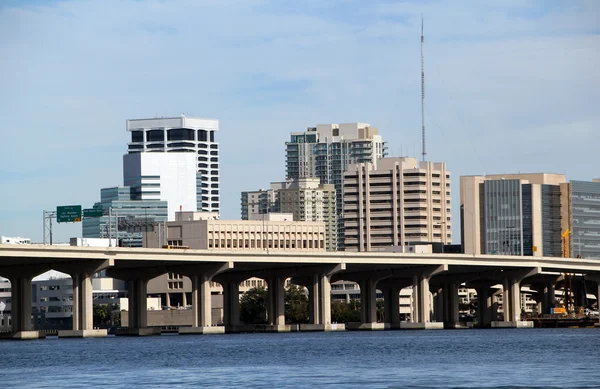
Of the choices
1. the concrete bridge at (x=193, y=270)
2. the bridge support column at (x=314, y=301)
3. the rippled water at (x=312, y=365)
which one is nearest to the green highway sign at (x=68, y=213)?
the concrete bridge at (x=193, y=270)

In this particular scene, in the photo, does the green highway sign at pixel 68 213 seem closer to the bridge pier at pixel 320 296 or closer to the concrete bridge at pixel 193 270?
the concrete bridge at pixel 193 270

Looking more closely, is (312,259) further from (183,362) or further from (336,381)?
(336,381)

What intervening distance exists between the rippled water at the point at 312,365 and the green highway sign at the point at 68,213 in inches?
2309

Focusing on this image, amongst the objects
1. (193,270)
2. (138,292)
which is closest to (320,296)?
(193,270)

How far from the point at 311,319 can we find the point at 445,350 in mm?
77334

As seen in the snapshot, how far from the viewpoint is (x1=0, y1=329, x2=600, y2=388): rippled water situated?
263 feet

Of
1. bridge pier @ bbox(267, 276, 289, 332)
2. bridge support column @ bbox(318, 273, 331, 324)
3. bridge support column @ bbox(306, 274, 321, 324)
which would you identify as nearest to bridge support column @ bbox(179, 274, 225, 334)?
bridge pier @ bbox(267, 276, 289, 332)

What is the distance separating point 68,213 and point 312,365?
10731cm

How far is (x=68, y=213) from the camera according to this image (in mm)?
198500

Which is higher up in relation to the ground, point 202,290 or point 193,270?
point 193,270

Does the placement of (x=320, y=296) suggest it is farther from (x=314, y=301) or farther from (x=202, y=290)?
(x=202, y=290)

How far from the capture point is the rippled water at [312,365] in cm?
8025

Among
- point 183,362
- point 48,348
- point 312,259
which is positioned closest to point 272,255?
point 312,259

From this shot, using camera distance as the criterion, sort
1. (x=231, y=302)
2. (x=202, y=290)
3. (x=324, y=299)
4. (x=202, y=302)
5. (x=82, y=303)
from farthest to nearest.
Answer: (x=231, y=302), (x=324, y=299), (x=202, y=290), (x=202, y=302), (x=82, y=303)
